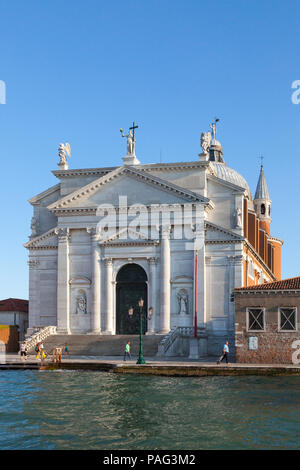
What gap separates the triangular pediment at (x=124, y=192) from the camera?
164 feet

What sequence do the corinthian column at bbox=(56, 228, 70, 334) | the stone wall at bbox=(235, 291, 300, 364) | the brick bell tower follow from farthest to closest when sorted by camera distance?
the brick bell tower, the corinthian column at bbox=(56, 228, 70, 334), the stone wall at bbox=(235, 291, 300, 364)

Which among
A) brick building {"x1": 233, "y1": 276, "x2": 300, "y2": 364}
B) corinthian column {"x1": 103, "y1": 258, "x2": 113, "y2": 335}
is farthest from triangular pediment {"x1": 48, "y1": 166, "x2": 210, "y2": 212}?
brick building {"x1": 233, "y1": 276, "x2": 300, "y2": 364}

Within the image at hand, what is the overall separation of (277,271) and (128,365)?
139ft

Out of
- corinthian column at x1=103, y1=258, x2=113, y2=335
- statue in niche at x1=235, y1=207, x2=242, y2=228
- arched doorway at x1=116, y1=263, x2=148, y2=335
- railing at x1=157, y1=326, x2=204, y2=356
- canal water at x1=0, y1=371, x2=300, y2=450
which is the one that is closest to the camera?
canal water at x1=0, y1=371, x2=300, y2=450

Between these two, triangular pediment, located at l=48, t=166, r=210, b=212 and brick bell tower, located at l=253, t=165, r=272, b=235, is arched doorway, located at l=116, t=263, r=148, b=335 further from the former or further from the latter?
brick bell tower, located at l=253, t=165, r=272, b=235

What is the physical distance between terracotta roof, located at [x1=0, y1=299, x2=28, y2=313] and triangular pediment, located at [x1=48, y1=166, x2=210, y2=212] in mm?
8583

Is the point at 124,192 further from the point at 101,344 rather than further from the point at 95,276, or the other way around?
the point at 101,344

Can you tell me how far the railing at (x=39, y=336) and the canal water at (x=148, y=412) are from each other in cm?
1308

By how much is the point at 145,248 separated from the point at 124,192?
4109 mm

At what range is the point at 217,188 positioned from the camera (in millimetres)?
51719

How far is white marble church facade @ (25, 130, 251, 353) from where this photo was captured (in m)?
49.4

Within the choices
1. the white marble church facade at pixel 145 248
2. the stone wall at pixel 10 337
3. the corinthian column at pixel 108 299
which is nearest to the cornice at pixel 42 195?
the white marble church facade at pixel 145 248

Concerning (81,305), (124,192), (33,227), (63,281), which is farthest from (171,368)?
(33,227)

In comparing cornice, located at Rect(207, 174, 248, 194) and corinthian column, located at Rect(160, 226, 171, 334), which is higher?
cornice, located at Rect(207, 174, 248, 194)
